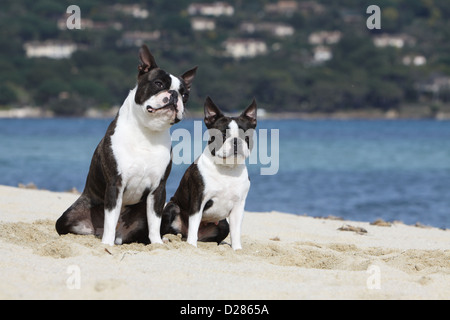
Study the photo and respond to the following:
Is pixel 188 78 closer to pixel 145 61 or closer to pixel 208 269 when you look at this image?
pixel 145 61

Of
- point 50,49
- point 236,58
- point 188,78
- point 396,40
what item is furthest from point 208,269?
point 396,40

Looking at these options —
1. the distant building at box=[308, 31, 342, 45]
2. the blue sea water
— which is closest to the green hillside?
the distant building at box=[308, 31, 342, 45]

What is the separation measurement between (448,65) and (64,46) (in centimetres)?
6847

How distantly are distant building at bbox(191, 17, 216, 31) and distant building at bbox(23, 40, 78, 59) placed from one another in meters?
35.8

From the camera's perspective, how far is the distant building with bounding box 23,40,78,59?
15075 centimetres

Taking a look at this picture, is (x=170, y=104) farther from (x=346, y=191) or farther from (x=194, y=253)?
(x=346, y=191)

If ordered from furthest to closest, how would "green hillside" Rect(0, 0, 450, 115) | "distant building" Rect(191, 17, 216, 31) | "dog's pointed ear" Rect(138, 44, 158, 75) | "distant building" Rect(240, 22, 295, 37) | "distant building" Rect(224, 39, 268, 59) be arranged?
"distant building" Rect(240, 22, 295, 37) < "distant building" Rect(191, 17, 216, 31) < "distant building" Rect(224, 39, 268, 59) < "green hillside" Rect(0, 0, 450, 115) < "dog's pointed ear" Rect(138, 44, 158, 75)

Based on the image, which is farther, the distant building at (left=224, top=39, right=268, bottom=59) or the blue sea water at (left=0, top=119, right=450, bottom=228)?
the distant building at (left=224, top=39, right=268, bottom=59)

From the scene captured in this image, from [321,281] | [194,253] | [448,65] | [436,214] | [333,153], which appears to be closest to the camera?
[321,281]

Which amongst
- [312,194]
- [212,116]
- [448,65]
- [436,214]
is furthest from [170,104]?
[448,65]

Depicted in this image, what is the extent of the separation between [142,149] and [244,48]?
165040 millimetres

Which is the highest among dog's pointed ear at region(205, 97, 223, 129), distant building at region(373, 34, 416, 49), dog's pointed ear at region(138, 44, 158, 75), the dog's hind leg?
distant building at region(373, 34, 416, 49)

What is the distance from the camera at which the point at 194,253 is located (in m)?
7.61

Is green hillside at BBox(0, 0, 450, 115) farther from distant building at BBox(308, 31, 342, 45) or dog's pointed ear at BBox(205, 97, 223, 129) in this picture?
dog's pointed ear at BBox(205, 97, 223, 129)
